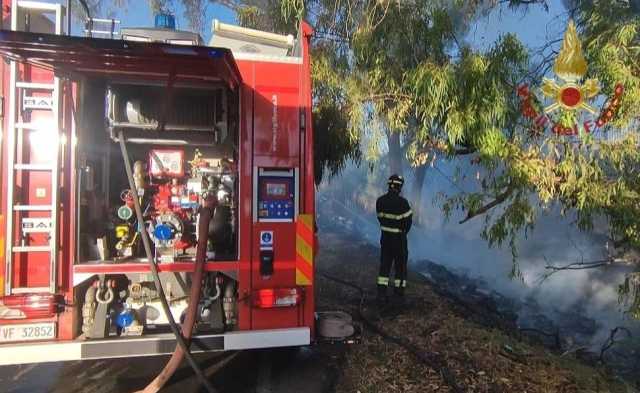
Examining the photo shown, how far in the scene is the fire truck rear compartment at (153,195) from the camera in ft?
12.5

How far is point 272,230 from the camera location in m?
3.94

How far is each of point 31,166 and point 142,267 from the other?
1111 millimetres

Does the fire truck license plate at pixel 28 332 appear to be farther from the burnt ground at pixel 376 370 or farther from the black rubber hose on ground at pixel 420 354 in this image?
the black rubber hose on ground at pixel 420 354

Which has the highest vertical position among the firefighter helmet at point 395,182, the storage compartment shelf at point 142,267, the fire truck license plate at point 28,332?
the firefighter helmet at point 395,182

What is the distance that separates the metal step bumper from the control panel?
95 cm

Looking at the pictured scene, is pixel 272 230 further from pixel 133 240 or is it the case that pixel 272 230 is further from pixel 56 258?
pixel 56 258

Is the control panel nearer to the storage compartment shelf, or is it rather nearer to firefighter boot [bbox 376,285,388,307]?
the storage compartment shelf

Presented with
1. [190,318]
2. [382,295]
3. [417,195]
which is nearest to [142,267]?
[190,318]

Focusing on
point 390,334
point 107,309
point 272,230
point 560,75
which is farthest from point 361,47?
point 107,309

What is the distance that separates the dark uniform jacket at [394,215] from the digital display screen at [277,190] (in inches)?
128

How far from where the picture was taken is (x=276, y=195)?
3.95 m

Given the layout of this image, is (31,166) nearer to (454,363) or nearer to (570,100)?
(454,363)

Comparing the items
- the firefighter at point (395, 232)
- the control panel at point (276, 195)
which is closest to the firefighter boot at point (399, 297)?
the firefighter at point (395, 232)

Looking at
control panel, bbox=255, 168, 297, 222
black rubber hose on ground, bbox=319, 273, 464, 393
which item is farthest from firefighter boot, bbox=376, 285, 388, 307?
control panel, bbox=255, 168, 297, 222
